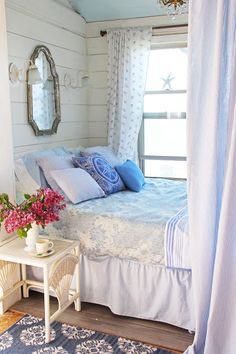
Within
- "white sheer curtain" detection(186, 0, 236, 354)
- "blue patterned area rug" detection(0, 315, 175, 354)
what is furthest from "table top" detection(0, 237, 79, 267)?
"white sheer curtain" detection(186, 0, 236, 354)

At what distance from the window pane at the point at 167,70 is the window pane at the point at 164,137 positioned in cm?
36

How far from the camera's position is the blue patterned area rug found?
2170 millimetres

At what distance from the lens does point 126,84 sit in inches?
155

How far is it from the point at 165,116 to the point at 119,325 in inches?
91.4

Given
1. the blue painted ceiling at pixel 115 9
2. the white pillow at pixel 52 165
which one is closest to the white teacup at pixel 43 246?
the white pillow at pixel 52 165

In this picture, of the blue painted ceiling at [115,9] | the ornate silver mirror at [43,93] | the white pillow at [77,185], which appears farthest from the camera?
the blue painted ceiling at [115,9]

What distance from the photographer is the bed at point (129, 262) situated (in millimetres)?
2359

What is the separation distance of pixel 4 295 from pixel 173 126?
2421 mm

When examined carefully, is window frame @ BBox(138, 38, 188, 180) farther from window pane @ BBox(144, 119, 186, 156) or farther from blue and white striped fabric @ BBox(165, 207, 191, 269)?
blue and white striped fabric @ BBox(165, 207, 191, 269)

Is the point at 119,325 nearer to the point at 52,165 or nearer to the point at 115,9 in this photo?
the point at 52,165

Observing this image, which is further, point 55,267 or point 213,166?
point 55,267

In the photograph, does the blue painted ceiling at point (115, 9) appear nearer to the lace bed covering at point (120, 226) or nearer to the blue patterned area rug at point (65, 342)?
the lace bed covering at point (120, 226)

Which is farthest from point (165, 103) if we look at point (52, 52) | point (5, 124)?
point (5, 124)

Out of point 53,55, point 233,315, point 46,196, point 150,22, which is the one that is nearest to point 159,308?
point 233,315
